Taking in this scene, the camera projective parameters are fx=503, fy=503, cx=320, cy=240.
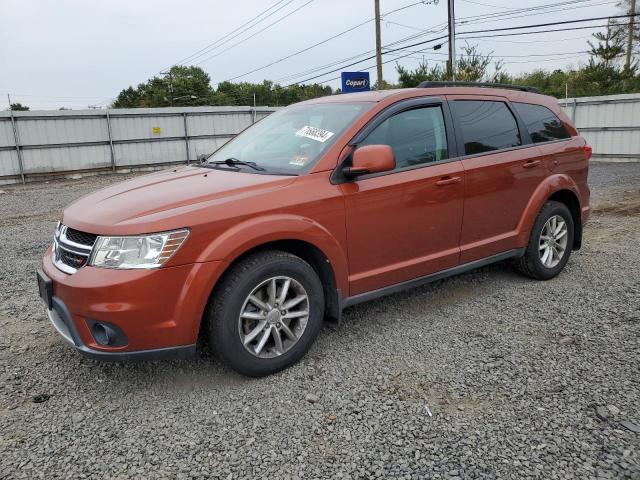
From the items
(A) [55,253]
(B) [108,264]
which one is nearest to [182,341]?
(B) [108,264]

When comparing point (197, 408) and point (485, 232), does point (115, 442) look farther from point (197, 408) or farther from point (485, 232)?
point (485, 232)

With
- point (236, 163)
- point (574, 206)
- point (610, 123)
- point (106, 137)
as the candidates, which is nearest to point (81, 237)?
point (236, 163)

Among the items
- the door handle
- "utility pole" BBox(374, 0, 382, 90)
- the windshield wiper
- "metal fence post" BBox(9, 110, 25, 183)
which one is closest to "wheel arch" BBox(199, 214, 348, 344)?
the windshield wiper

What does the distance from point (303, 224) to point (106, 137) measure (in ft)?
53.7

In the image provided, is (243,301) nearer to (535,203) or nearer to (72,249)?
(72,249)

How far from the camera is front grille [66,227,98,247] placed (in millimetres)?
2844

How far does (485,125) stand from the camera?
4230 mm

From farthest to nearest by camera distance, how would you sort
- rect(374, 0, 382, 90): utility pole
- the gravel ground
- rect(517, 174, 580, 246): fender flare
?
rect(374, 0, 382, 90): utility pole < rect(517, 174, 580, 246): fender flare < the gravel ground

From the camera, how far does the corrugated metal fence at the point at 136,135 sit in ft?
51.4

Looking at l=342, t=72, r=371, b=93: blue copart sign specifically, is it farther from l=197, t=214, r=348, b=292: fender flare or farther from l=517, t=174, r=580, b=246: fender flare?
l=197, t=214, r=348, b=292: fender flare

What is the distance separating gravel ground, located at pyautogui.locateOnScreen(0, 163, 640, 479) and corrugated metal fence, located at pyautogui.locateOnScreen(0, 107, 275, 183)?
13.6 metres

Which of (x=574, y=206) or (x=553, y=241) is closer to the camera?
(x=553, y=241)

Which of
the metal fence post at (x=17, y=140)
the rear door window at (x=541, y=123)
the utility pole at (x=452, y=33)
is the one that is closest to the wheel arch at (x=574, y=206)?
the rear door window at (x=541, y=123)

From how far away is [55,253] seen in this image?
3.24m
